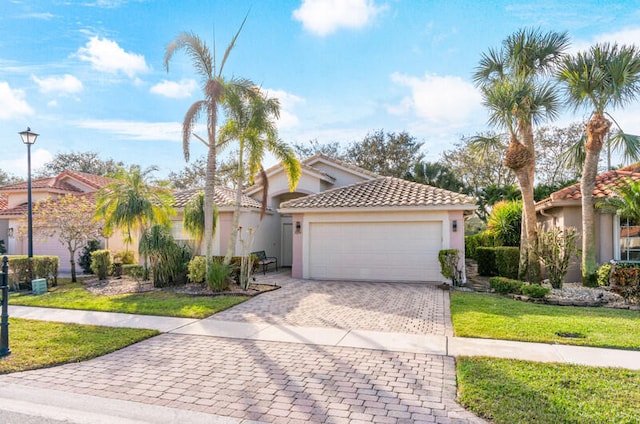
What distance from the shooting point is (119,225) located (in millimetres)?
13719

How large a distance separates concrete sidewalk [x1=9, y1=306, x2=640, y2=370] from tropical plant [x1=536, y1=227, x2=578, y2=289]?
20.2ft

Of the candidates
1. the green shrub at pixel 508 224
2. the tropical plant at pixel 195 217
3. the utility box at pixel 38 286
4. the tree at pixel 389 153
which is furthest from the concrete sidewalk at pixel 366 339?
the tree at pixel 389 153

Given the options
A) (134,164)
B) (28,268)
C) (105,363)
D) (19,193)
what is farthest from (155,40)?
(19,193)

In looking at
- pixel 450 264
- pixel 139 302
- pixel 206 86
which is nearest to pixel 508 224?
pixel 450 264

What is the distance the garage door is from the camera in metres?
14.1

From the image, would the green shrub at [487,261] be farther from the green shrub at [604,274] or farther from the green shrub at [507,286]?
the green shrub at [507,286]

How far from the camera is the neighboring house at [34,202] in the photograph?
19.3 m

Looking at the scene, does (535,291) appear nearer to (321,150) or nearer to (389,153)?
(389,153)

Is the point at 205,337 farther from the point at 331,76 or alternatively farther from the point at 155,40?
the point at 331,76

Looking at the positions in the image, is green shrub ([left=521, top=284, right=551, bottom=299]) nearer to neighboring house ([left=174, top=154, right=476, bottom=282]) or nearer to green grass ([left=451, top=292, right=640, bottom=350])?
green grass ([left=451, top=292, right=640, bottom=350])

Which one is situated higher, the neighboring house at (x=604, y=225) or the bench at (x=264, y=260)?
the neighboring house at (x=604, y=225)

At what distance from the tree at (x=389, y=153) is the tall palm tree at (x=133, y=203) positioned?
21.9 metres

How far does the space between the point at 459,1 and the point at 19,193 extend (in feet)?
81.5

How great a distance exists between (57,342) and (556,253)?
1319 cm
